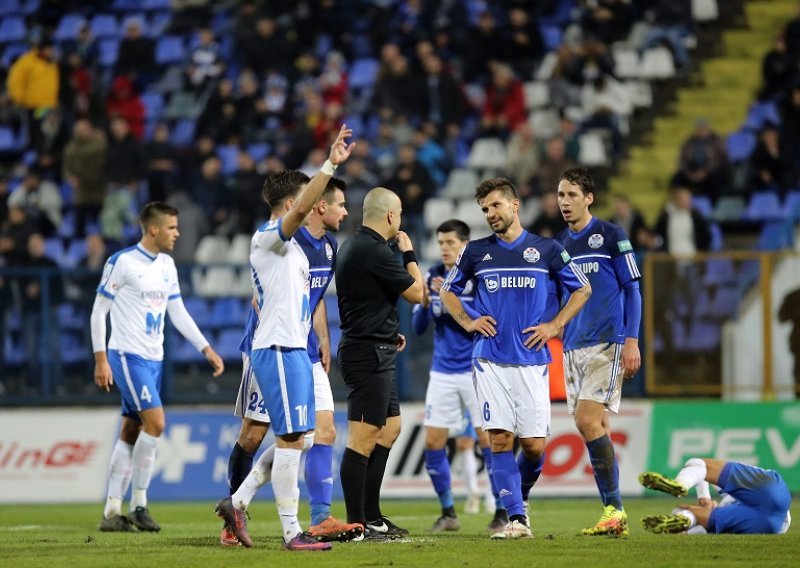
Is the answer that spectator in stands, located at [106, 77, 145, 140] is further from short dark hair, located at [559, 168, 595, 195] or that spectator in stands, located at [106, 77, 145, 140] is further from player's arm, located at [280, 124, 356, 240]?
player's arm, located at [280, 124, 356, 240]

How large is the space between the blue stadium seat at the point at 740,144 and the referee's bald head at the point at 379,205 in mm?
12061

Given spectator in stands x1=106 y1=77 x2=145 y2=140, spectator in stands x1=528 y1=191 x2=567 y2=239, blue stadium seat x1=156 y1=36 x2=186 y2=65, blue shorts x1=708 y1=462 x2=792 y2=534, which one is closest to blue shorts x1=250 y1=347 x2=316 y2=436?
blue shorts x1=708 y1=462 x2=792 y2=534

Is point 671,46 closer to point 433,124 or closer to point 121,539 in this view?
point 433,124

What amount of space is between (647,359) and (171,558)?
8.89m

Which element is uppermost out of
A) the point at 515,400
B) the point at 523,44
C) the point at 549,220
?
the point at 523,44

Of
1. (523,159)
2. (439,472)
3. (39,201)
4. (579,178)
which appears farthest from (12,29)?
(579,178)

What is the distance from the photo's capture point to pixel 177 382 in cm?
1692

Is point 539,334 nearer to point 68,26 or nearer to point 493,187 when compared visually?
point 493,187

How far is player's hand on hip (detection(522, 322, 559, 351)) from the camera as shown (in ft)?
33.4

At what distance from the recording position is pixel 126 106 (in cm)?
2461

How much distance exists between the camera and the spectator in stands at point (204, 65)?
2438 cm

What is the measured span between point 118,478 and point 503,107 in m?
12.0

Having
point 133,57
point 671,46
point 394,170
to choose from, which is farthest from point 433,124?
point 133,57

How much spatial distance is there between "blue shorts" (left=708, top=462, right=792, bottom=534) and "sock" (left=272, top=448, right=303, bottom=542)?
368 centimetres
